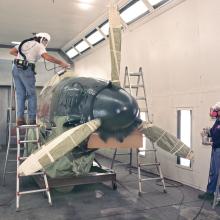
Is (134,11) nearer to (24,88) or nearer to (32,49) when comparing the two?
(32,49)

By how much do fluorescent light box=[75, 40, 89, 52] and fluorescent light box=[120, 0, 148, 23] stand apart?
2.35 m

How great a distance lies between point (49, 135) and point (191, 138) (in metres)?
2.19

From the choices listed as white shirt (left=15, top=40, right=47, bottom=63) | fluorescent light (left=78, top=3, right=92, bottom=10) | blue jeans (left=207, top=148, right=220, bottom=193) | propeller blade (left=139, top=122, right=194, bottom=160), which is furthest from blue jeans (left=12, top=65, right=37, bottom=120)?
blue jeans (left=207, top=148, right=220, bottom=193)

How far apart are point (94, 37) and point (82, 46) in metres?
1.06

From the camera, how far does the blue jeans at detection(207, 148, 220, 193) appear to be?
12.5 feet

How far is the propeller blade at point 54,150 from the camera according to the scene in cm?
288

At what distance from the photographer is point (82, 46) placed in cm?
853

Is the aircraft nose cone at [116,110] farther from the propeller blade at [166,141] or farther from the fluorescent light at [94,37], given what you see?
the fluorescent light at [94,37]

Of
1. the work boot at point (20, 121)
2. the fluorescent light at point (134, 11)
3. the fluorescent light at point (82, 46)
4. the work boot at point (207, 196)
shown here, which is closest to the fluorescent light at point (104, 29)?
the fluorescent light at point (134, 11)

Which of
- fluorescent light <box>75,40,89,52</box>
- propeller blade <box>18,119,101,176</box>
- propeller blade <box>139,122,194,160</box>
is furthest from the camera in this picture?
fluorescent light <box>75,40,89,52</box>

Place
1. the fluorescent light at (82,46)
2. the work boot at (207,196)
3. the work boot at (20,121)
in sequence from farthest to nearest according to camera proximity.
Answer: the fluorescent light at (82,46), the work boot at (20,121), the work boot at (207,196)

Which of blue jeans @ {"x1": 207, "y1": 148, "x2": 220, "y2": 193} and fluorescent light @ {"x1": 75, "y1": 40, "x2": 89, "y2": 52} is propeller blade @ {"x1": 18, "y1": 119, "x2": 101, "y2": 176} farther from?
fluorescent light @ {"x1": 75, "y1": 40, "x2": 89, "y2": 52}

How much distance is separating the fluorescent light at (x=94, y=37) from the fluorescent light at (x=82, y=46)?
0.39m

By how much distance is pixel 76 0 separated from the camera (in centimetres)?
541
